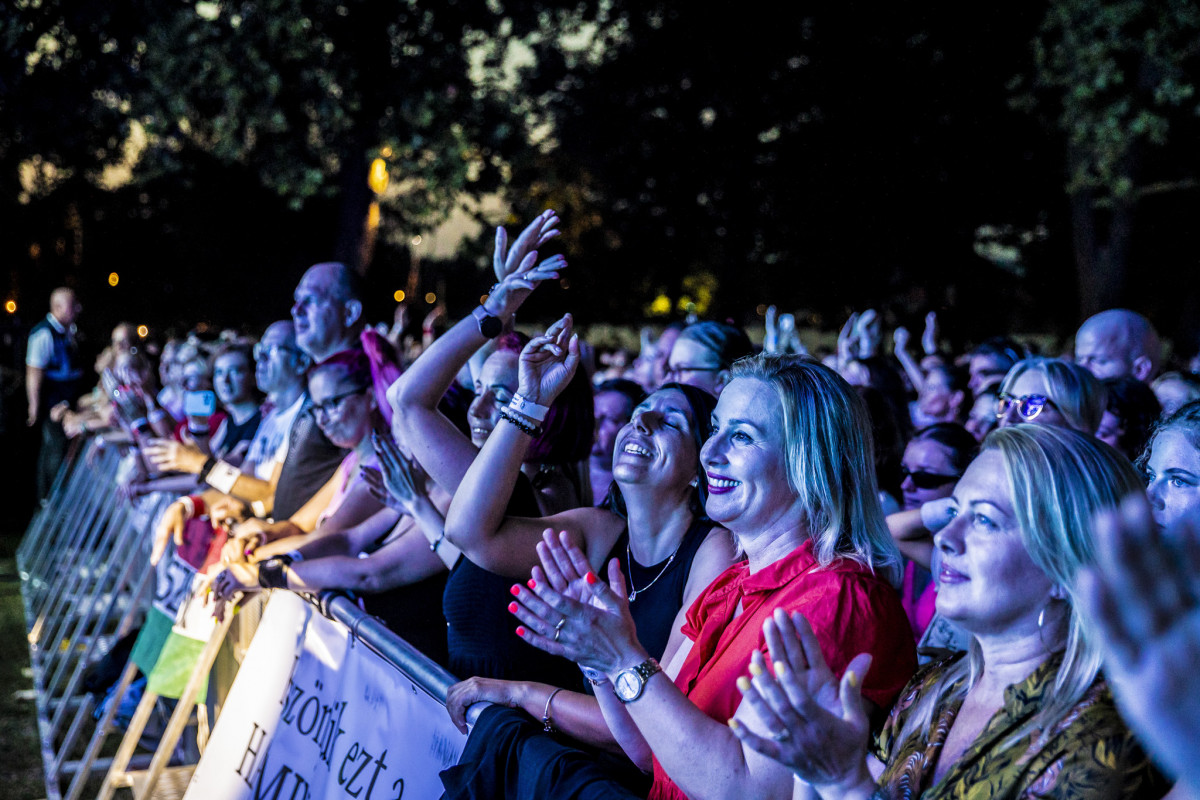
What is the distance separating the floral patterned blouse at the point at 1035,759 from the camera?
1.50 metres

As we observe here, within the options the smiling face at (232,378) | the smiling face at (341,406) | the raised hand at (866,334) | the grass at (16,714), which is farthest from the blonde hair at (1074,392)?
the grass at (16,714)

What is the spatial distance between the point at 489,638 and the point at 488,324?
3.18ft

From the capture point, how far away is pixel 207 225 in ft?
92.0

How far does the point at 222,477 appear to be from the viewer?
5.12 m

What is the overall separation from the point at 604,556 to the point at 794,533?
806 millimetres

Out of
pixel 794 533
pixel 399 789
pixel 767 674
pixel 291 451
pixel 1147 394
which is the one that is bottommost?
pixel 399 789

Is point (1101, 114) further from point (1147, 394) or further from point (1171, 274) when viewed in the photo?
point (1171, 274)

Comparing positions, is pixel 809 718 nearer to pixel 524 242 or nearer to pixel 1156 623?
pixel 1156 623

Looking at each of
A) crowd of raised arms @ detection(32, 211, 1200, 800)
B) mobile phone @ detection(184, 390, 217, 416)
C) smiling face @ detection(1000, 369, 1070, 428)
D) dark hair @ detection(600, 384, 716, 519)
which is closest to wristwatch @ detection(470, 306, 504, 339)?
crowd of raised arms @ detection(32, 211, 1200, 800)

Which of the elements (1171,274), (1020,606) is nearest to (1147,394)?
(1020,606)

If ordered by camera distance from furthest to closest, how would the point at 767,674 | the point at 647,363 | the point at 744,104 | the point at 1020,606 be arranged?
the point at 744,104 → the point at 647,363 → the point at 1020,606 → the point at 767,674

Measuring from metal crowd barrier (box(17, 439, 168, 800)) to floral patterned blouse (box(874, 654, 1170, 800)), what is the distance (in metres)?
4.24

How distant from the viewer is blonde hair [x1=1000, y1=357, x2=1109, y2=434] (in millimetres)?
3768

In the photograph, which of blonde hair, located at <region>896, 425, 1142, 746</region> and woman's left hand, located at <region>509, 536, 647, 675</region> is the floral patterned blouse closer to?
blonde hair, located at <region>896, 425, 1142, 746</region>
